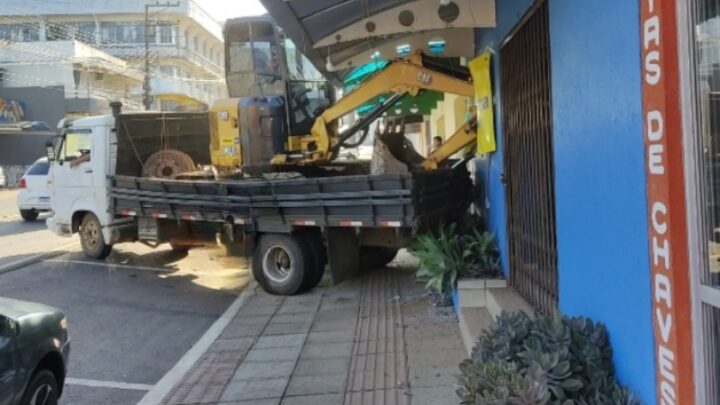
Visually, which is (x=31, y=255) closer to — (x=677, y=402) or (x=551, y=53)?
(x=551, y=53)

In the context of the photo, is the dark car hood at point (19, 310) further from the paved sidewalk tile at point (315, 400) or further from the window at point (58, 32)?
the window at point (58, 32)

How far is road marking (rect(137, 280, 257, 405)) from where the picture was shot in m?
5.66

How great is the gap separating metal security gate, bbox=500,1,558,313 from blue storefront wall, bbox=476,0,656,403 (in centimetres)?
60

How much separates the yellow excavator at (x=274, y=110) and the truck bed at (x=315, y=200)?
1450mm

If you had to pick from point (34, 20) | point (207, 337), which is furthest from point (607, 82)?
point (34, 20)

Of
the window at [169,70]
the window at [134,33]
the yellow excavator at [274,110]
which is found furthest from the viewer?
the window at [134,33]

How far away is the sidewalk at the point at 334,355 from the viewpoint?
→ 17.4ft

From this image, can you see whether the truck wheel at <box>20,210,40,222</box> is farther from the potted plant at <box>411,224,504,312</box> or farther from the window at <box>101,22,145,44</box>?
the window at <box>101,22,145,44</box>

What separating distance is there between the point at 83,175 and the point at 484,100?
811 centimetres

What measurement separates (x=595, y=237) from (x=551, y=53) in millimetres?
1540

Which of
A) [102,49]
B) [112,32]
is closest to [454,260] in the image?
[102,49]

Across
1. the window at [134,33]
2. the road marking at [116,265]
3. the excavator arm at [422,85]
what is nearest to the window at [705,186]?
the excavator arm at [422,85]

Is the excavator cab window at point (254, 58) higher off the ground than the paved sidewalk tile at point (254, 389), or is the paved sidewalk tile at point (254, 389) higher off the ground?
the excavator cab window at point (254, 58)

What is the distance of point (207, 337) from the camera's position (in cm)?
756
